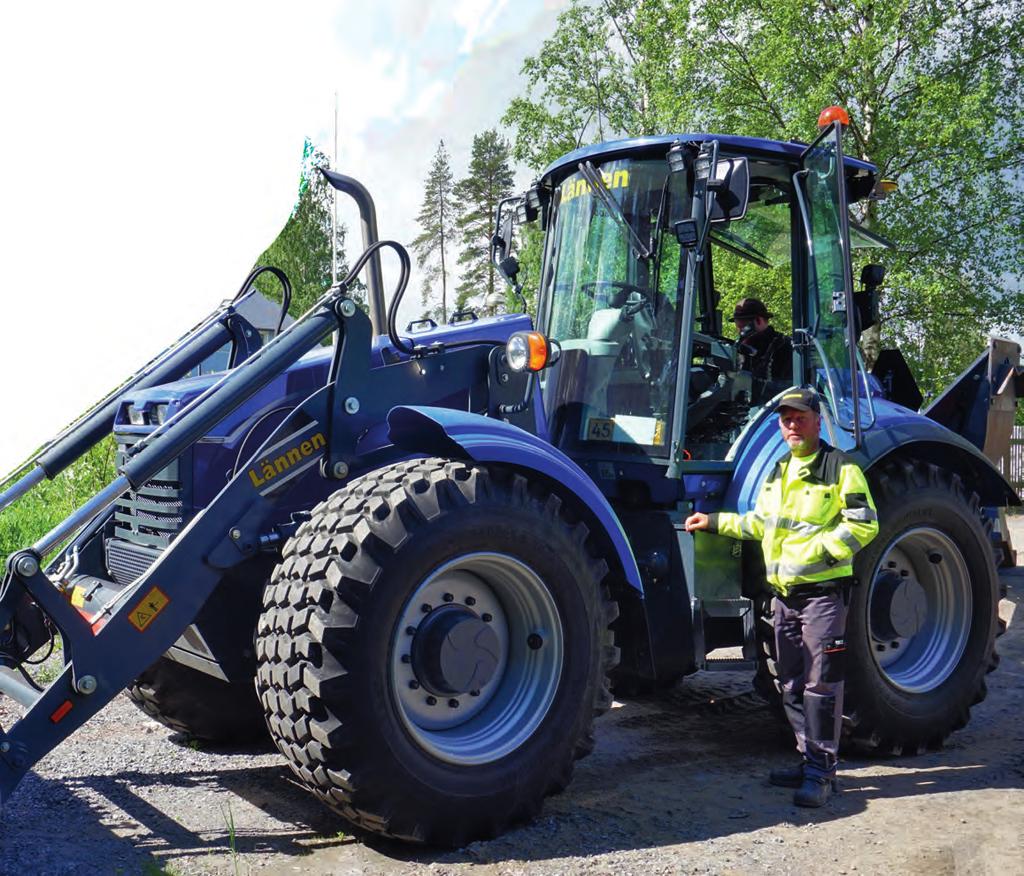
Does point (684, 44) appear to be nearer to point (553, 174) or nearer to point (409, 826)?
point (553, 174)

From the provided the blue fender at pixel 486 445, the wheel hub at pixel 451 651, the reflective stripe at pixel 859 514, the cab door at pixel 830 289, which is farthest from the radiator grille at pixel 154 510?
the cab door at pixel 830 289

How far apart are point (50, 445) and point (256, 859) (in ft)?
7.16

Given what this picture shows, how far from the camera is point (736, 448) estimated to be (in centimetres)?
537

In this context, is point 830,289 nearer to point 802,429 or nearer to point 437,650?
point 802,429

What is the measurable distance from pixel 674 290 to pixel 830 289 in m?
0.88

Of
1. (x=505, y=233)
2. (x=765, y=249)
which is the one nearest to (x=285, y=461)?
(x=505, y=233)

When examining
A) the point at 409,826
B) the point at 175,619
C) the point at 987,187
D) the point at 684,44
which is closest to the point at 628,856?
the point at 409,826

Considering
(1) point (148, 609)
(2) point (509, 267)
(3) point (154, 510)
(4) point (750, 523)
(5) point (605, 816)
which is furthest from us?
(2) point (509, 267)

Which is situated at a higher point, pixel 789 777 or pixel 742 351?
pixel 742 351

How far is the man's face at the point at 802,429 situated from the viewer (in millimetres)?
4770

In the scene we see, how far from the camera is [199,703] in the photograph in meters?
5.16

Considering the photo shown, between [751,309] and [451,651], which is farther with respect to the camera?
[751,309]

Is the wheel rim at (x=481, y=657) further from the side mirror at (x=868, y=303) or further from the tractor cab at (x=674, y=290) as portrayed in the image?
the side mirror at (x=868, y=303)

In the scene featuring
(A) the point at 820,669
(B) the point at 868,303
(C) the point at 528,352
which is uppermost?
(B) the point at 868,303
